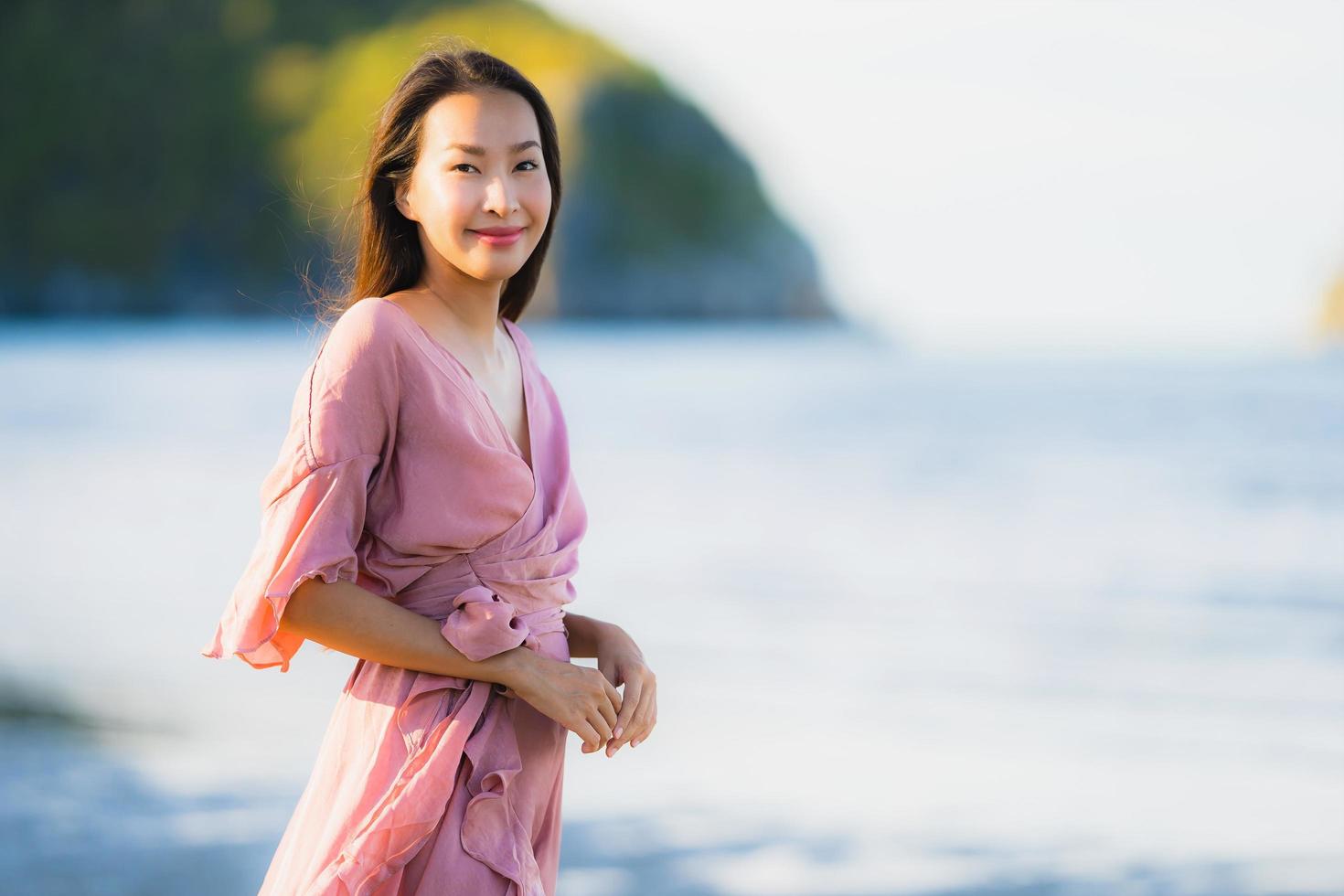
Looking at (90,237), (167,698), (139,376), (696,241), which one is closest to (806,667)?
(167,698)

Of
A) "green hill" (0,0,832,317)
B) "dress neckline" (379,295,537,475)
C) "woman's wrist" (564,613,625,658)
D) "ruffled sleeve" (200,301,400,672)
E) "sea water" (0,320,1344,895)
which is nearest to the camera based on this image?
"ruffled sleeve" (200,301,400,672)

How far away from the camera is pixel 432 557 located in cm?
175

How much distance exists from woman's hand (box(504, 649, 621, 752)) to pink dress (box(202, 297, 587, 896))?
0.12ft

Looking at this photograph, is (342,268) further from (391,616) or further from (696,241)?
(696,241)

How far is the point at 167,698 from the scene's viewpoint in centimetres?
556

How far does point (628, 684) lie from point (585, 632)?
139 mm

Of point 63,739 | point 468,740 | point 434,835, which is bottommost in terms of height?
point 63,739

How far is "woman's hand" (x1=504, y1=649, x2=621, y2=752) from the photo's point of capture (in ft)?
5.66

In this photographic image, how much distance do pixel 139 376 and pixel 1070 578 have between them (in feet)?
75.8

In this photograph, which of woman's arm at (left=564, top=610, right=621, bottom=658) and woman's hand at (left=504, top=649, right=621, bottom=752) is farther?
woman's arm at (left=564, top=610, right=621, bottom=658)

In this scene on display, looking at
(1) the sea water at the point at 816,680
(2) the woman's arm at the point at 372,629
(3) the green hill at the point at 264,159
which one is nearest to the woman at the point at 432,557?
(2) the woman's arm at the point at 372,629

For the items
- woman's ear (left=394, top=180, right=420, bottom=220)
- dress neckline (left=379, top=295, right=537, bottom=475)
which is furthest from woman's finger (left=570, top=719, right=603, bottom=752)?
woman's ear (left=394, top=180, right=420, bottom=220)

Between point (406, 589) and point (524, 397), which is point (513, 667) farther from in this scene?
point (524, 397)

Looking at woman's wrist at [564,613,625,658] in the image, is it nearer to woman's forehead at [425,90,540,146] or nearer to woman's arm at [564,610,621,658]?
woman's arm at [564,610,621,658]
